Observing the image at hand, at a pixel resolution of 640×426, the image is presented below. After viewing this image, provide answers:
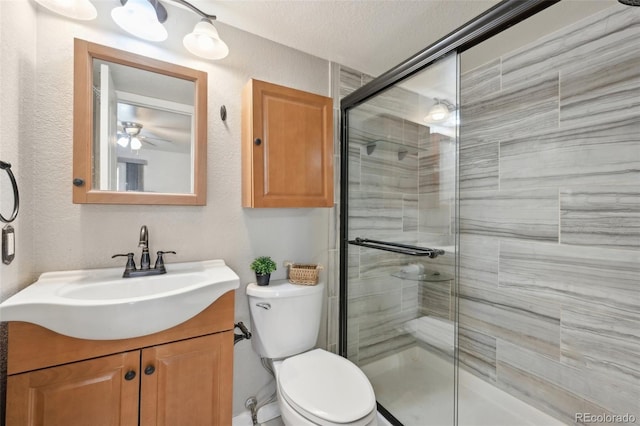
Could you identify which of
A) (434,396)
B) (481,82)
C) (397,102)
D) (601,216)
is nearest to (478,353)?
(434,396)

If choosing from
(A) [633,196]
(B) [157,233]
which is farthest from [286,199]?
(A) [633,196]

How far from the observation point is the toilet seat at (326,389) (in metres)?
1.00

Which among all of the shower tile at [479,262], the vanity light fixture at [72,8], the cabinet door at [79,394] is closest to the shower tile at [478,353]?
the shower tile at [479,262]

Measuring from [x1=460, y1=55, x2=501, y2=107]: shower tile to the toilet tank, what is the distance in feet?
5.38

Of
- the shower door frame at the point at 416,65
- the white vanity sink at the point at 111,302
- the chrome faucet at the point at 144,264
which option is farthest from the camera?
the chrome faucet at the point at 144,264

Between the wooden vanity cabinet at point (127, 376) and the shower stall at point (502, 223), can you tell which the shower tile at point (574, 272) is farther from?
the wooden vanity cabinet at point (127, 376)

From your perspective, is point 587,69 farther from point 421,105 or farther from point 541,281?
point 541,281

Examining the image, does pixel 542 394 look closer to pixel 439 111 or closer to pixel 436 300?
pixel 436 300

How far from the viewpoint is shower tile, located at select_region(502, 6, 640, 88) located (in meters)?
1.24

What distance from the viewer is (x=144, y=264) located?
1.19 metres

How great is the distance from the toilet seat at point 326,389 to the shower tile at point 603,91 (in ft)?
5.47

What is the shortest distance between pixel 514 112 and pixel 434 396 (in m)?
1.67

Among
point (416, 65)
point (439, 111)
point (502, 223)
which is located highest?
point (416, 65)

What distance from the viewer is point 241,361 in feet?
4.85
